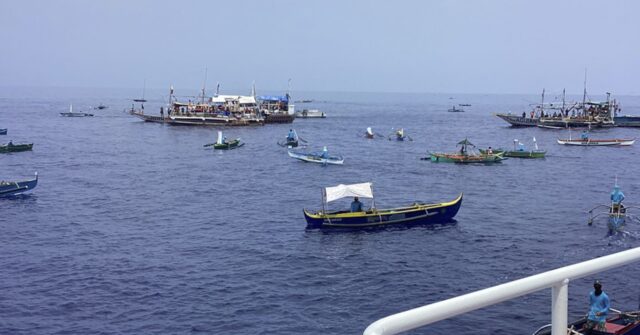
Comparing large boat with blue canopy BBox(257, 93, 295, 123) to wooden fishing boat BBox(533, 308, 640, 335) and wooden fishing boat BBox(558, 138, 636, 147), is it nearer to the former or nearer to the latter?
wooden fishing boat BBox(558, 138, 636, 147)

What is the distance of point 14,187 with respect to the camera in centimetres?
5784

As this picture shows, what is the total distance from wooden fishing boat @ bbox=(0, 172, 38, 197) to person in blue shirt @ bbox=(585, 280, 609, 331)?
58.3 metres

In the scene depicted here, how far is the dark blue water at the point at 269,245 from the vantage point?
29469 millimetres

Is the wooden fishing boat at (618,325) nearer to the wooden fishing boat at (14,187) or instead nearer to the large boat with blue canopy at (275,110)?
the wooden fishing boat at (14,187)

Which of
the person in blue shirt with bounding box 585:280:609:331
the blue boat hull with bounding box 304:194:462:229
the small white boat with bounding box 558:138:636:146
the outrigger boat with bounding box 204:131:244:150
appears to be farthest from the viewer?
the small white boat with bounding box 558:138:636:146

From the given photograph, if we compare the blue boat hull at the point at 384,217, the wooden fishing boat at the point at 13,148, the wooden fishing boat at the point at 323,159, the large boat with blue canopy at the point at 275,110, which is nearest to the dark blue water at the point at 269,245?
the blue boat hull at the point at 384,217

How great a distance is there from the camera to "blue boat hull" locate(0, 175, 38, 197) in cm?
5738

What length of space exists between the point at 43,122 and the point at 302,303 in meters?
142

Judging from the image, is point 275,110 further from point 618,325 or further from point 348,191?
point 618,325

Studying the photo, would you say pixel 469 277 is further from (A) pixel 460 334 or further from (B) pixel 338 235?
(A) pixel 460 334

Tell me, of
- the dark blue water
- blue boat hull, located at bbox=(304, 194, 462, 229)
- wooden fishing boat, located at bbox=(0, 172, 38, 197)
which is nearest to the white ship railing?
the dark blue water

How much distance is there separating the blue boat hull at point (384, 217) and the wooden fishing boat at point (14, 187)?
2981 centimetres

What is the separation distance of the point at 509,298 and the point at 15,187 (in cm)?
6218

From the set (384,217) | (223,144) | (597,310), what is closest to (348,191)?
(384,217)
